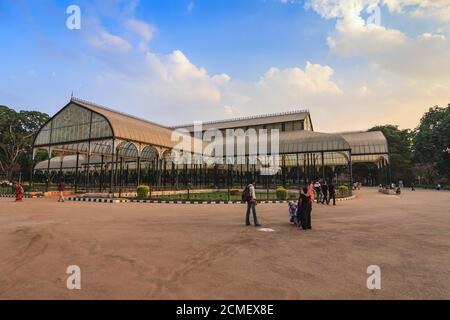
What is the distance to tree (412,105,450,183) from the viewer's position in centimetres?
4678

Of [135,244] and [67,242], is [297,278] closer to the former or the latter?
[135,244]

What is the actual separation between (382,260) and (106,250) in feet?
19.0

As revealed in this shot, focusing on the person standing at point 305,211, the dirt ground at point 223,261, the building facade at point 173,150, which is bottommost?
the dirt ground at point 223,261

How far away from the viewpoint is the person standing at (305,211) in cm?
859

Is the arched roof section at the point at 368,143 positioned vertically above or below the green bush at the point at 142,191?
above

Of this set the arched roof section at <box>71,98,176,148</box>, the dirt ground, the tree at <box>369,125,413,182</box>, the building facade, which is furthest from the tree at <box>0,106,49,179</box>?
the tree at <box>369,125,413,182</box>

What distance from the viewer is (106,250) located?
590 cm

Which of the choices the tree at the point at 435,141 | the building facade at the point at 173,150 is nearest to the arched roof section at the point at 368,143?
the building facade at the point at 173,150

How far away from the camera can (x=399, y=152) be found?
60.4 m

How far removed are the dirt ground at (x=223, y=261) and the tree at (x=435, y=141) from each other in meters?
49.4

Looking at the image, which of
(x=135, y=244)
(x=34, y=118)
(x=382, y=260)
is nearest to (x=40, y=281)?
(x=135, y=244)

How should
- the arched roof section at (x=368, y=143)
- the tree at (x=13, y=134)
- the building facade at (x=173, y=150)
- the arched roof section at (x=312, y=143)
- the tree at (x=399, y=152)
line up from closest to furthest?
the building facade at (x=173, y=150), the arched roof section at (x=312, y=143), the arched roof section at (x=368, y=143), the tree at (x=13, y=134), the tree at (x=399, y=152)

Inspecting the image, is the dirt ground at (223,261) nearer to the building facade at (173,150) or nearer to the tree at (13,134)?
the building facade at (173,150)

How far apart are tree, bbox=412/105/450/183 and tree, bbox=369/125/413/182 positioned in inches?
131
